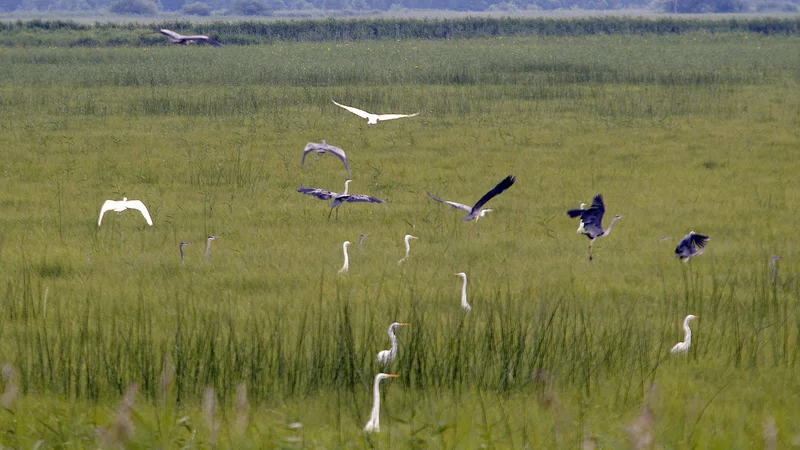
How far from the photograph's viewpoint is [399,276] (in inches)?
345

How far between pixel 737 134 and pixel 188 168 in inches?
385

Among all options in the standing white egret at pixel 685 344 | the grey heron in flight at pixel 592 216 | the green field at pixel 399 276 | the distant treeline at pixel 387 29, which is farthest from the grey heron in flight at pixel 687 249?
the distant treeline at pixel 387 29

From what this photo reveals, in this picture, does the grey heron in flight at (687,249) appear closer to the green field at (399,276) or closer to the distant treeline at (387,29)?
the green field at (399,276)

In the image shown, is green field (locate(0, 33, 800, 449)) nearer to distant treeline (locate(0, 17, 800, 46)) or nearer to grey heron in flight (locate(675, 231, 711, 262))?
grey heron in flight (locate(675, 231, 711, 262))

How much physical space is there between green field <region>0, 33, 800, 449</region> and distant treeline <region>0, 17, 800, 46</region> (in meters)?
32.9

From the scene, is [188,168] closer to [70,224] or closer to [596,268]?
[70,224]

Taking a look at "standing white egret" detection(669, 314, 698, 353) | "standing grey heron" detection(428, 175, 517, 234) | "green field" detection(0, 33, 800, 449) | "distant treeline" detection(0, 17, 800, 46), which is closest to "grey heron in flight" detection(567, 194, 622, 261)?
"green field" detection(0, 33, 800, 449)

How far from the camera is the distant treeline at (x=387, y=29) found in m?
55.0

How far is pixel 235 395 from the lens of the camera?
18.5 ft

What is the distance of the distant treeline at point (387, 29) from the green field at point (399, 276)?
32907mm

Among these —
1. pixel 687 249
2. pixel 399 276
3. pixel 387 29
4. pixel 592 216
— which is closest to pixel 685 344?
pixel 592 216

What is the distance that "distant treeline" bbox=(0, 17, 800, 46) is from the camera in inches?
2167

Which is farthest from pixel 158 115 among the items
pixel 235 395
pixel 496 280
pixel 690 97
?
pixel 235 395

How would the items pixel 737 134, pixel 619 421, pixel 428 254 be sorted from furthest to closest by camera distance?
pixel 737 134, pixel 428 254, pixel 619 421
